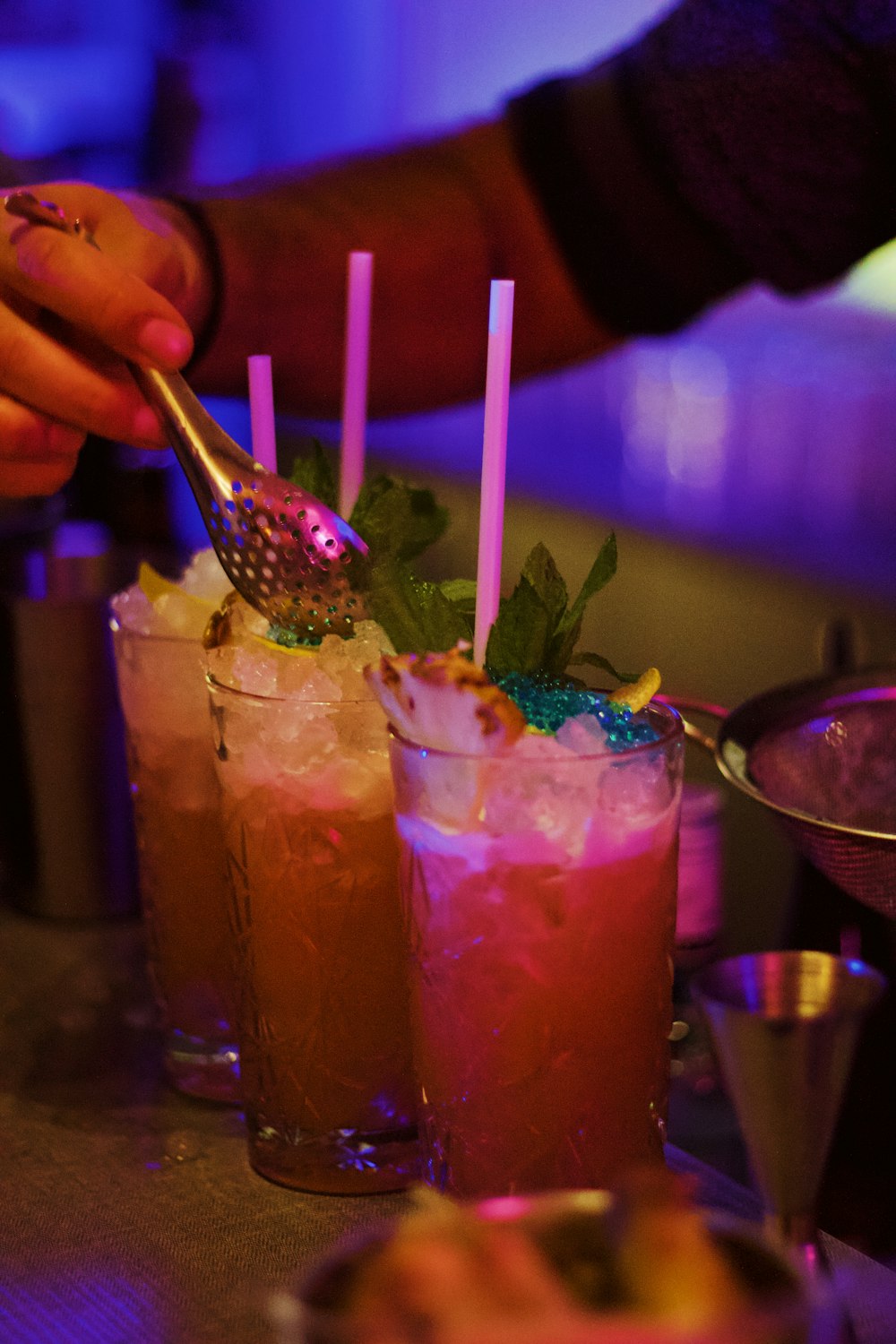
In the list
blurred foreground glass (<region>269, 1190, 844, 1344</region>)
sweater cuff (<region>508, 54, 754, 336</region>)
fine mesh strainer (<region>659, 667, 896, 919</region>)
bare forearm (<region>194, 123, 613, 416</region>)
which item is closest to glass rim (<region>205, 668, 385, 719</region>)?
fine mesh strainer (<region>659, 667, 896, 919</region>)

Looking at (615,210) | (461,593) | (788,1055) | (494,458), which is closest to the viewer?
(788,1055)

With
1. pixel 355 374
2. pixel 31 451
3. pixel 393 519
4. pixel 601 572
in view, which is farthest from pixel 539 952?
pixel 31 451

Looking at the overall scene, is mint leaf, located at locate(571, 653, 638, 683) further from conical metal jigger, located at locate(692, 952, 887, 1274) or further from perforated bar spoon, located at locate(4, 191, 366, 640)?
conical metal jigger, located at locate(692, 952, 887, 1274)

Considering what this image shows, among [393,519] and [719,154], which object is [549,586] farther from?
[719,154]

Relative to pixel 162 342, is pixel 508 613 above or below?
below

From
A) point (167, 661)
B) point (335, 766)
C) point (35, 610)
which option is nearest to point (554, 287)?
point (35, 610)

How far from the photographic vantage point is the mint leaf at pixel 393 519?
95cm

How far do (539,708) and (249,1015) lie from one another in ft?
0.96

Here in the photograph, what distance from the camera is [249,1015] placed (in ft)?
2.97

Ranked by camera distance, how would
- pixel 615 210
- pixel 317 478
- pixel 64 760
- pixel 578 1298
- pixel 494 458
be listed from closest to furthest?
pixel 578 1298
pixel 494 458
pixel 317 478
pixel 64 760
pixel 615 210

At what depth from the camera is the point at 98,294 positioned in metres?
1.00

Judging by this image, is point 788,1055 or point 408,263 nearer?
point 788,1055

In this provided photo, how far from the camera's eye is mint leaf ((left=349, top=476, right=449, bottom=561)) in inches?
37.5

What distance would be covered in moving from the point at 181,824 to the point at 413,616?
273 mm
